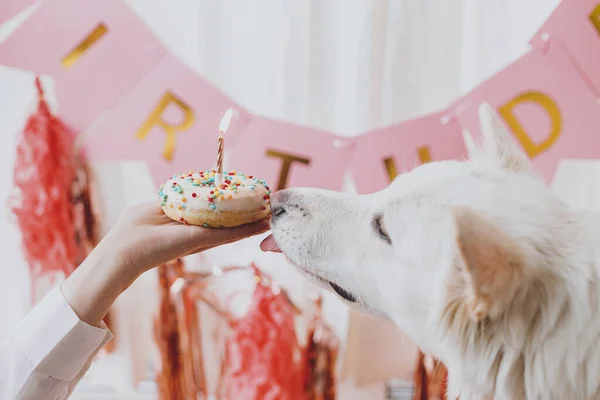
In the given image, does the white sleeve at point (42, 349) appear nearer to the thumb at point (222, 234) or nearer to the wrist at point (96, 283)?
the wrist at point (96, 283)

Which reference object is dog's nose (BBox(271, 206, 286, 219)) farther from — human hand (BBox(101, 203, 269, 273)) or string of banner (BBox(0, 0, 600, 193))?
string of banner (BBox(0, 0, 600, 193))

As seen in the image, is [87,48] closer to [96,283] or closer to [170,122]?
[170,122]

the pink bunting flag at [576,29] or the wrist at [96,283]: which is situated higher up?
the pink bunting flag at [576,29]

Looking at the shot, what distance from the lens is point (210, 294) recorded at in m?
1.49

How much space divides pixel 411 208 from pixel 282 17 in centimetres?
74

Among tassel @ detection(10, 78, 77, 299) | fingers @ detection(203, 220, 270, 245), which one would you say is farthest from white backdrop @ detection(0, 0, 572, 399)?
fingers @ detection(203, 220, 270, 245)

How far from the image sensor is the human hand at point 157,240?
2.54 feet

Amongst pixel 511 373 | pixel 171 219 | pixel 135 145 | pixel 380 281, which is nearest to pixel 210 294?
pixel 135 145

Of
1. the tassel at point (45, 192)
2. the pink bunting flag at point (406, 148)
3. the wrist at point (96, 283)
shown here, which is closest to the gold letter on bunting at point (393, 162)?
the pink bunting flag at point (406, 148)

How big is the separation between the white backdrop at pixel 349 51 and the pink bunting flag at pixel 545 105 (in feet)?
0.24

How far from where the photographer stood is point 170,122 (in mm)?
1338

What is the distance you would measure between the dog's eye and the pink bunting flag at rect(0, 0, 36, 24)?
105 centimetres

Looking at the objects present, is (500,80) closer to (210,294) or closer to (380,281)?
(380,281)

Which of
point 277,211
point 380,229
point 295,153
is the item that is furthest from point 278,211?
point 295,153
